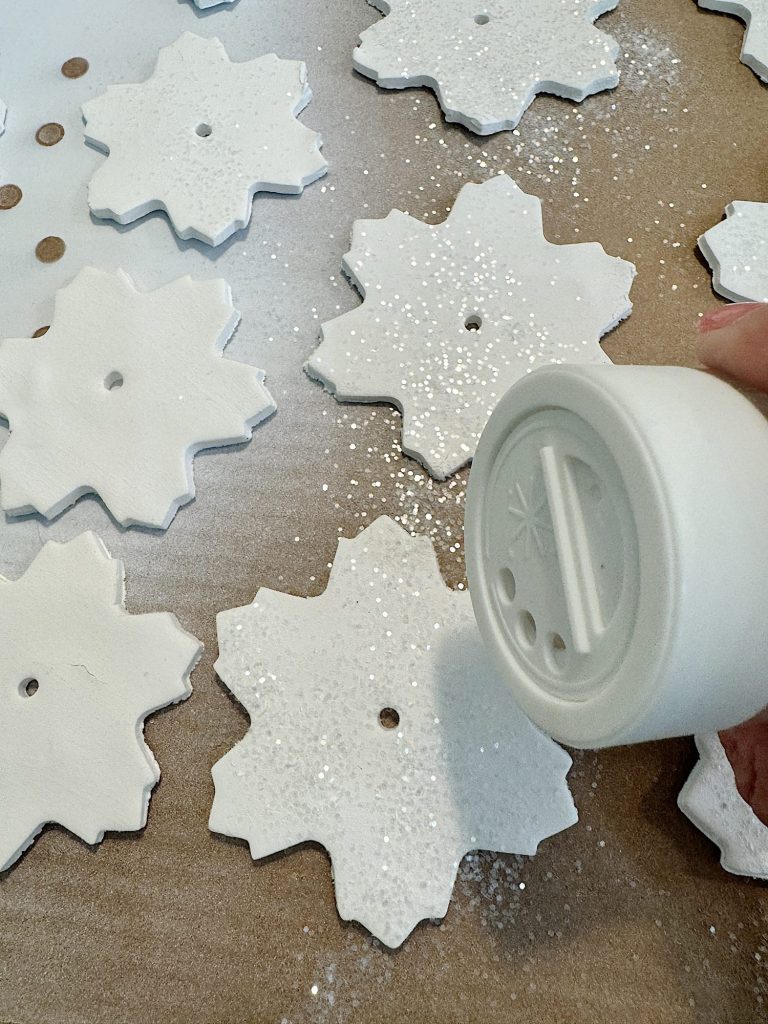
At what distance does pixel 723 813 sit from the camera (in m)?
0.83

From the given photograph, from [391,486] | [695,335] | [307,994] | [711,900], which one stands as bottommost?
[307,994]

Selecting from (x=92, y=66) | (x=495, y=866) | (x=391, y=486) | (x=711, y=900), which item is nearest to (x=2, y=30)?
(x=92, y=66)

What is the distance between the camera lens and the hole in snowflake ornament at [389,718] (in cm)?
87

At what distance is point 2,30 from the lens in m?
1.31

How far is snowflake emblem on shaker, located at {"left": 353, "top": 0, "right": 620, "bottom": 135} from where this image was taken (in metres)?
1.16

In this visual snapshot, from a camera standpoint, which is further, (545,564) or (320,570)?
(320,570)

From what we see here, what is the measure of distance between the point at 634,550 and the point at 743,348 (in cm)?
19

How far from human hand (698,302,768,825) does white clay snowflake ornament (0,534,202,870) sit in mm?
545

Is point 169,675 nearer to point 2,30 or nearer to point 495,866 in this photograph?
point 495,866

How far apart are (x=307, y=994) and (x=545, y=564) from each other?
0.48 m

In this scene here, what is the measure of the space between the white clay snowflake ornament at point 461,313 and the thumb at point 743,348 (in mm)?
355

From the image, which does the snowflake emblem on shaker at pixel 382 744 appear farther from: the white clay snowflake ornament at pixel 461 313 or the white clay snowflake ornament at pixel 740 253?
the white clay snowflake ornament at pixel 740 253

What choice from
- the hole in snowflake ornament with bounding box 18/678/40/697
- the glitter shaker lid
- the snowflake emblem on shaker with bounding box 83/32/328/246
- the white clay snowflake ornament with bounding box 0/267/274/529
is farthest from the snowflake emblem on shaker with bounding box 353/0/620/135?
the hole in snowflake ornament with bounding box 18/678/40/697

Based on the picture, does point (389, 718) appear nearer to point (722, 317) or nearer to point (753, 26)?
point (722, 317)
